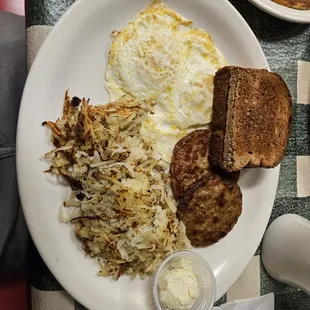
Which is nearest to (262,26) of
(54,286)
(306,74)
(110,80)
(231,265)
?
(306,74)

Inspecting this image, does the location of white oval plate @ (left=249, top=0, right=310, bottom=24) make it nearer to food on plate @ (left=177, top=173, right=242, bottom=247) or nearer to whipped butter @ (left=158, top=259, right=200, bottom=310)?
food on plate @ (left=177, top=173, right=242, bottom=247)

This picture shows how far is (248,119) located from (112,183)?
461mm

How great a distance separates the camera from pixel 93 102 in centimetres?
145

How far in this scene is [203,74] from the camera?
4.95ft

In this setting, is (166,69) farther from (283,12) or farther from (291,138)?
(291,138)

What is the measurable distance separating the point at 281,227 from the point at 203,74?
1.86 ft

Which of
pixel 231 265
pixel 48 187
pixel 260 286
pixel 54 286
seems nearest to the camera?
pixel 48 187

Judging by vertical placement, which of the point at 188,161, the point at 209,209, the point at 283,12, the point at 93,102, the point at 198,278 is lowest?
the point at 198,278

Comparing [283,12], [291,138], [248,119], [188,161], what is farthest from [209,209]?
[283,12]

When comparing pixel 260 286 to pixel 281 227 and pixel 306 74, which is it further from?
pixel 306 74

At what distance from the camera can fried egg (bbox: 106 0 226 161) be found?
1439mm

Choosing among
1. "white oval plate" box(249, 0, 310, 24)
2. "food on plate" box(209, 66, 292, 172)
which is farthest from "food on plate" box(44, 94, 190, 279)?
"white oval plate" box(249, 0, 310, 24)

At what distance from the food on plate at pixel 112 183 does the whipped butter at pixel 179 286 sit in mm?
62

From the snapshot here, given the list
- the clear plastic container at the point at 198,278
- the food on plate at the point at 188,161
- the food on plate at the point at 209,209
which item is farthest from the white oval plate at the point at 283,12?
the clear plastic container at the point at 198,278
